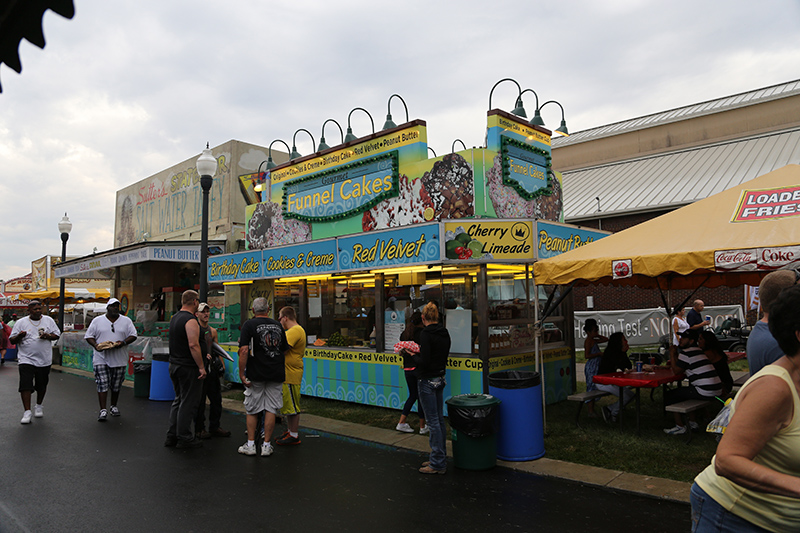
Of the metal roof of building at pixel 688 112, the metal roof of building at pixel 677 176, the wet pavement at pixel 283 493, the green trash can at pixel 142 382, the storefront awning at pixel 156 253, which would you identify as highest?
the metal roof of building at pixel 688 112

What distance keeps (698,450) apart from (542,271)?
2913 mm

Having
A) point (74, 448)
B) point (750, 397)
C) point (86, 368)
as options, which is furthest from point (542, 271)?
point (86, 368)

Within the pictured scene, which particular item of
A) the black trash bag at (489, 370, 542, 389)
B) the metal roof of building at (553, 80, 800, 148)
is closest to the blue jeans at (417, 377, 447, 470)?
the black trash bag at (489, 370, 542, 389)

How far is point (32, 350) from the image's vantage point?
30.0ft

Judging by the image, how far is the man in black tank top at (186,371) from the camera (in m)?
7.46

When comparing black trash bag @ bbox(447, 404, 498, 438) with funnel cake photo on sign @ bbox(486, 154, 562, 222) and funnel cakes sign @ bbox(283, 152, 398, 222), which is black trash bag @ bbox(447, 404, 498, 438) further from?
funnel cakes sign @ bbox(283, 152, 398, 222)

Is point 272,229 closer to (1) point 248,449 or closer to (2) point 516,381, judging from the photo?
(1) point 248,449

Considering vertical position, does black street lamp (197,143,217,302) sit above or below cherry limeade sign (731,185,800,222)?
above

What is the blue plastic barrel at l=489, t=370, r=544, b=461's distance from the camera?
21.2 ft

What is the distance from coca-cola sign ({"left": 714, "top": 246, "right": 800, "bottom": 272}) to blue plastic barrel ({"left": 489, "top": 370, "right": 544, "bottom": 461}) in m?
2.55

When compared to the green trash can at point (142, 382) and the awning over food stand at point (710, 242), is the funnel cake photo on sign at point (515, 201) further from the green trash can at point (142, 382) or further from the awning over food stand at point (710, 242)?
the green trash can at point (142, 382)

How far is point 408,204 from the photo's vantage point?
1042cm

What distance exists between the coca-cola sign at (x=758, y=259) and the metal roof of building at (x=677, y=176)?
15.6 metres

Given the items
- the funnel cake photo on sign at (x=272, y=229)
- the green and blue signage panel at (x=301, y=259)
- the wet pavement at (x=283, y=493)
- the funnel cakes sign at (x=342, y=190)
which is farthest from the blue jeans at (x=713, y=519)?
the funnel cake photo on sign at (x=272, y=229)
